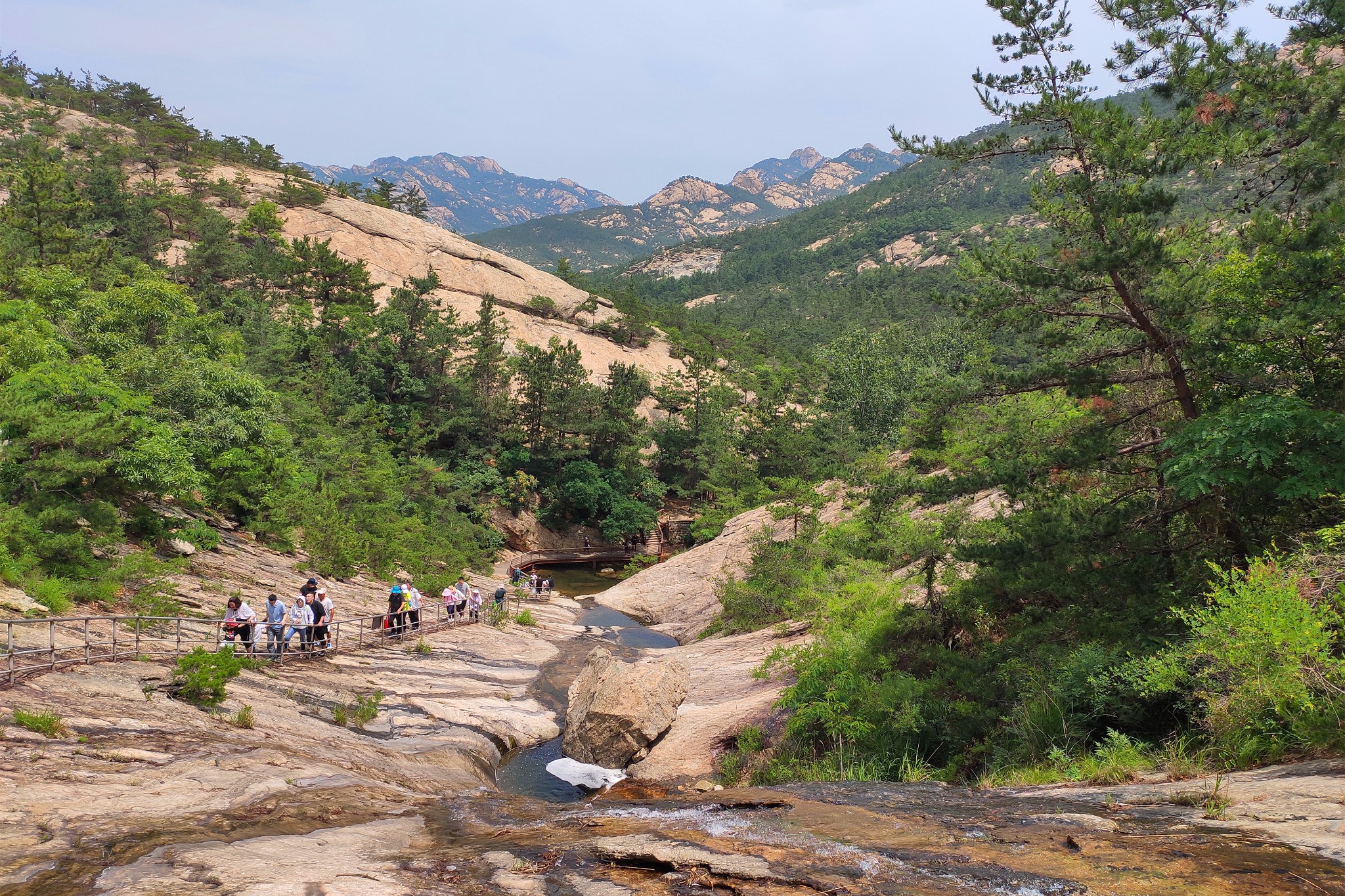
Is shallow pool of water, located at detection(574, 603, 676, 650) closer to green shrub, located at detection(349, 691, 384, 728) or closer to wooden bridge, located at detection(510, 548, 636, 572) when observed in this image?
wooden bridge, located at detection(510, 548, 636, 572)

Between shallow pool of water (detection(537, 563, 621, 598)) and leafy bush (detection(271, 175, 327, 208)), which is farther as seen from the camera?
leafy bush (detection(271, 175, 327, 208))

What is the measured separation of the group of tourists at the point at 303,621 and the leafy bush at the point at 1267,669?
1540 cm

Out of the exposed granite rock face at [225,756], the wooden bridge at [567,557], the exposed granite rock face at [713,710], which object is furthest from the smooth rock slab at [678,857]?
the wooden bridge at [567,557]

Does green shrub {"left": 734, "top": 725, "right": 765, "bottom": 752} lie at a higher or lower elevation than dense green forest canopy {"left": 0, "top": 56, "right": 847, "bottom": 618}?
lower

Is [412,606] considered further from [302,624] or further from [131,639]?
[131,639]

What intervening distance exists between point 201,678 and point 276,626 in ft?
12.3

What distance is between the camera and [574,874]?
6.69m

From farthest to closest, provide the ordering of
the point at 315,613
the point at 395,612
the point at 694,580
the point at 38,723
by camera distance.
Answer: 1. the point at 694,580
2. the point at 395,612
3. the point at 315,613
4. the point at 38,723

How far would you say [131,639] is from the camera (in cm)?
1394

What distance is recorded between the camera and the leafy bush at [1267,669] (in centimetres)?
707

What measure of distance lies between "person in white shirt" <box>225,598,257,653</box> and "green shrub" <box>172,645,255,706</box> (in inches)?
97.7

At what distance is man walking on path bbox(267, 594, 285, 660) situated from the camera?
15625mm

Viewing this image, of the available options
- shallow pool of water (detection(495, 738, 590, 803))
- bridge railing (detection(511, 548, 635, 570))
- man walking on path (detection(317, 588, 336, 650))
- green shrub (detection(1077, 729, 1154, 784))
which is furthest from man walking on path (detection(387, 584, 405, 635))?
bridge railing (detection(511, 548, 635, 570))

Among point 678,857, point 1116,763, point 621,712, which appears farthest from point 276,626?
point 1116,763
